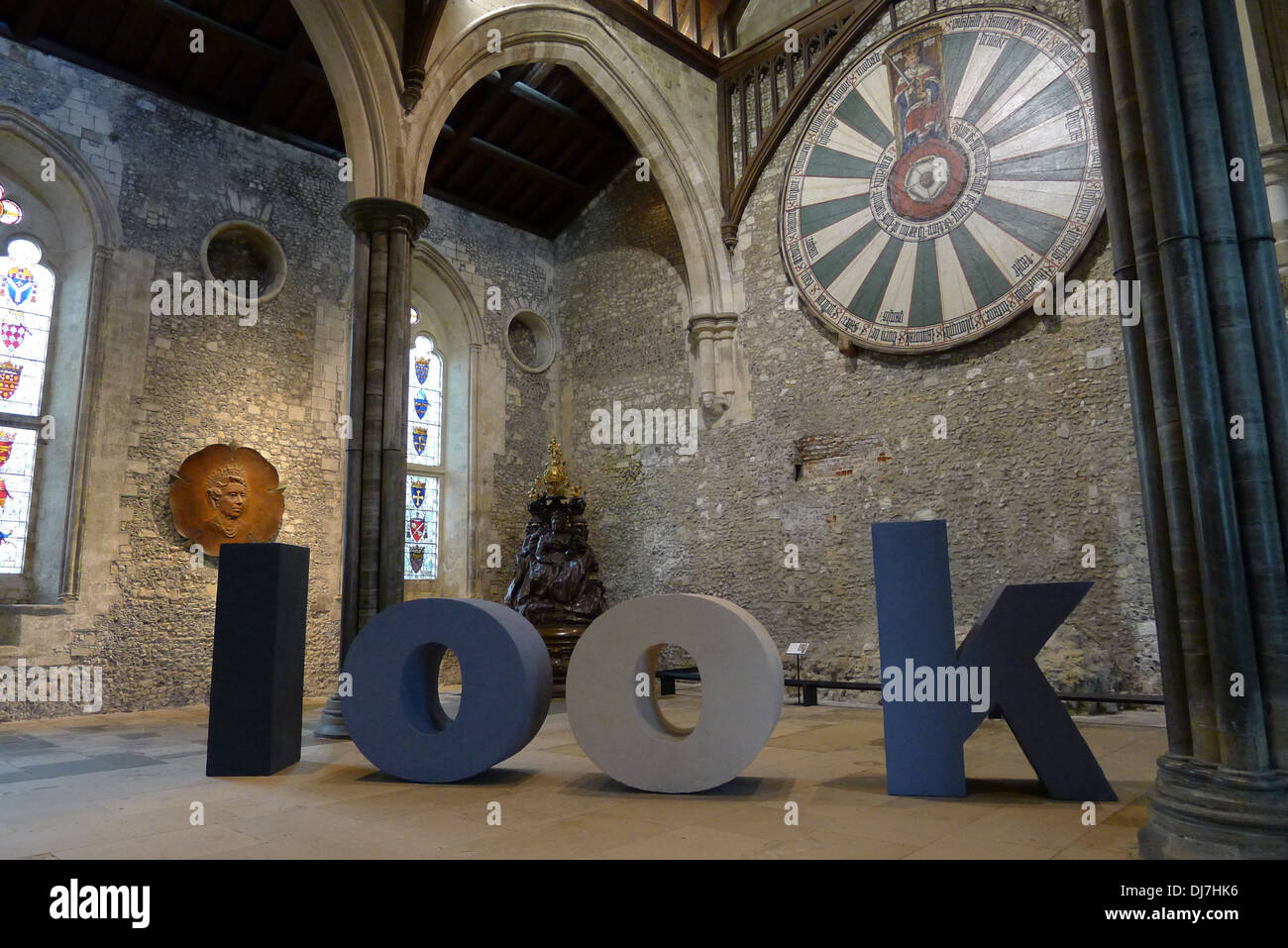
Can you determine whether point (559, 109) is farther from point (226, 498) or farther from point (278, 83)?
point (226, 498)

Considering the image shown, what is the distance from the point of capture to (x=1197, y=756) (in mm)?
2631

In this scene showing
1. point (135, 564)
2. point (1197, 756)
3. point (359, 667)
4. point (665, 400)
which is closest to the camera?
point (1197, 756)

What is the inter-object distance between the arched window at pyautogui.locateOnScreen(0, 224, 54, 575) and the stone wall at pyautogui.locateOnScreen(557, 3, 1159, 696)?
5.67 metres

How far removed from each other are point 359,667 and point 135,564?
15.5 ft

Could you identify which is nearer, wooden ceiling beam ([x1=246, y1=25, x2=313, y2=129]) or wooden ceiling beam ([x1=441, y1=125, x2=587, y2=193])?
wooden ceiling beam ([x1=246, y1=25, x2=313, y2=129])

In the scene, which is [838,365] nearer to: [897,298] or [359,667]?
[897,298]

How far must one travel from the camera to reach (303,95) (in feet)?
28.7

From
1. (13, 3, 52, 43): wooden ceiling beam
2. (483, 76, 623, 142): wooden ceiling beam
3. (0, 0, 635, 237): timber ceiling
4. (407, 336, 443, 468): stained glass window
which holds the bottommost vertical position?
(407, 336, 443, 468): stained glass window

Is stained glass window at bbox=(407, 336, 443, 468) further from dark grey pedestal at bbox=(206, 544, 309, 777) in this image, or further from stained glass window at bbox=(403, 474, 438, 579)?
dark grey pedestal at bbox=(206, 544, 309, 777)

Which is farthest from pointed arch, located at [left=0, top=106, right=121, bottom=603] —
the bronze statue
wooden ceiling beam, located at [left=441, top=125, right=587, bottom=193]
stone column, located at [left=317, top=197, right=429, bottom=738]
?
the bronze statue

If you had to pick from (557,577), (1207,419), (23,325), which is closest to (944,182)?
(557,577)

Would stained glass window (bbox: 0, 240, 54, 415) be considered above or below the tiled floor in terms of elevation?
above

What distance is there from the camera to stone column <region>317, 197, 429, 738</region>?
5992 mm
